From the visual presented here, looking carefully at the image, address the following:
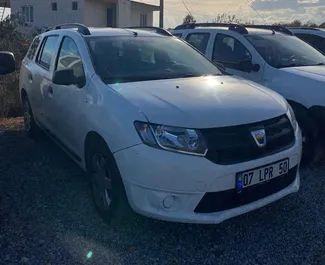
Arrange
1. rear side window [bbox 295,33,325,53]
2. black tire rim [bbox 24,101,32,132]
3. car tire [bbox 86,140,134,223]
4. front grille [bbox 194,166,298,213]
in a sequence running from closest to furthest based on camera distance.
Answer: front grille [bbox 194,166,298,213]
car tire [bbox 86,140,134,223]
black tire rim [bbox 24,101,32,132]
rear side window [bbox 295,33,325,53]

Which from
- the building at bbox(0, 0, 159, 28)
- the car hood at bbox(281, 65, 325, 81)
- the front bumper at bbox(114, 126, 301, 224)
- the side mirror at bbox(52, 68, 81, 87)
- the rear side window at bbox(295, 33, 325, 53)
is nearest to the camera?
the front bumper at bbox(114, 126, 301, 224)

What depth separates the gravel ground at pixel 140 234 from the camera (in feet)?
10.2

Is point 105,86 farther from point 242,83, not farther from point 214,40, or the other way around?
point 214,40

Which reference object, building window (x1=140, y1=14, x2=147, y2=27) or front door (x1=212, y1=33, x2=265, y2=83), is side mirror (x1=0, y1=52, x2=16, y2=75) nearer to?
front door (x1=212, y1=33, x2=265, y2=83)

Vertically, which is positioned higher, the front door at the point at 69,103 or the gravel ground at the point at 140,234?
the front door at the point at 69,103

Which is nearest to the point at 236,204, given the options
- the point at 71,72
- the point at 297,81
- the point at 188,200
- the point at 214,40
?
the point at 188,200

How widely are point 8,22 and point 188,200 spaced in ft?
32.2

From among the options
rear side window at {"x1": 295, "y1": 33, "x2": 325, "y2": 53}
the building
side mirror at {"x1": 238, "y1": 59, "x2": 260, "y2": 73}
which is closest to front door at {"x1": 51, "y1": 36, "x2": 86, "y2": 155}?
side mirror at {"x1": 238, "y1": 59, "x2": 260, "y2": 73}

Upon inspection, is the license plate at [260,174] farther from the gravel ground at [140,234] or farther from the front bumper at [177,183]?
the gravel ground at [140,234]

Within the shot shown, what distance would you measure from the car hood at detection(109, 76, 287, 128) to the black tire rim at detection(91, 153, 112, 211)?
62 cm

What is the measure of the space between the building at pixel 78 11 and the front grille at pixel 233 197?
31.2 m

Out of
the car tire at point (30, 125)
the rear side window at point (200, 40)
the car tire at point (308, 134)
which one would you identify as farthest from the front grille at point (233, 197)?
the rear side window at point (200, 40)

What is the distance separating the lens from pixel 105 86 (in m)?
3.60

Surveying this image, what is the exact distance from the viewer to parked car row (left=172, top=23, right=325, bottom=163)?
4.88 metres
